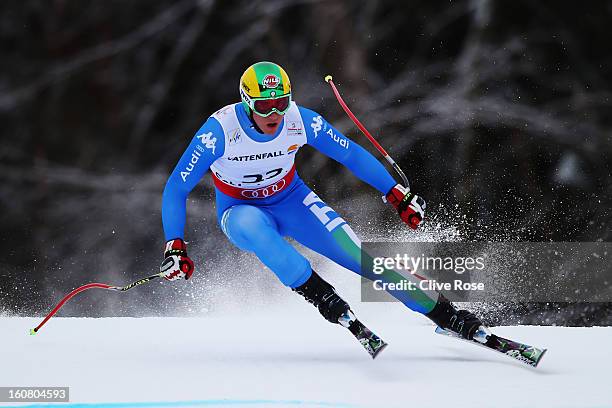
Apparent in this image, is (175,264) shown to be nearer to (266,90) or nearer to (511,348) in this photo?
(266,90)

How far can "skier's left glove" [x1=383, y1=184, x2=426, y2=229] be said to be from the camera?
3.17m

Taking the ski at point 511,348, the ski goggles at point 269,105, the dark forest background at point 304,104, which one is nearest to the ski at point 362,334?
the ski at point 511,348

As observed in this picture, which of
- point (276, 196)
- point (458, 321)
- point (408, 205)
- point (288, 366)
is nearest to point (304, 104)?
point (276, 196)

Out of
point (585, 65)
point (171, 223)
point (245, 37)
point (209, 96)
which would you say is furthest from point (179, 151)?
point (585, 65)

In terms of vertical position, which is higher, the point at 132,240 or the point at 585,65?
the point at 585,65

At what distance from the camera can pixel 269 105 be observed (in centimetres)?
302

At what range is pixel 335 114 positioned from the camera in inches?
210

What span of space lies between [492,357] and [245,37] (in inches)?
131

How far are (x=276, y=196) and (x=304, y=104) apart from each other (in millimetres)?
2175

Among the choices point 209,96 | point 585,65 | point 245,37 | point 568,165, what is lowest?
point 568,165

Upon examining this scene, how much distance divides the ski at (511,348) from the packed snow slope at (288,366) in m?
0.04

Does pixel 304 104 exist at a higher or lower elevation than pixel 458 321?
higher

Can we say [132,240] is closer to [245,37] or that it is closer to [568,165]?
[245,37]

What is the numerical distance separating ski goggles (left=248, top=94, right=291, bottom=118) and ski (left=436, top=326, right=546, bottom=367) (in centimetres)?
120
